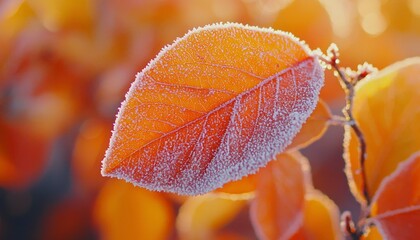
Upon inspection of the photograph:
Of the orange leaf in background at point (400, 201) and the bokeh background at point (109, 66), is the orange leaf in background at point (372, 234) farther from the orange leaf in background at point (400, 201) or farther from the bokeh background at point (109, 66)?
the bokeh background at point (109, 66)

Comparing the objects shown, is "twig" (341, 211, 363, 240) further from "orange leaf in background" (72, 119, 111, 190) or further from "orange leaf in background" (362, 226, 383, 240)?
"orange leaf in background" (72, 119, 111, 190)

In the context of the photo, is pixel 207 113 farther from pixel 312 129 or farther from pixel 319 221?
pixel 319 221

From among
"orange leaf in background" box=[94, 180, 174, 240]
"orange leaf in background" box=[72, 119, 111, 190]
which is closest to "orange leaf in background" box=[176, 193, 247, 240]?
"orange leaf in background" box=[94, 180, 174, 240]

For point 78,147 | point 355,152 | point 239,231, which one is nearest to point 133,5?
point 78,147

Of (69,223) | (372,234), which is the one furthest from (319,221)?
(69,223)

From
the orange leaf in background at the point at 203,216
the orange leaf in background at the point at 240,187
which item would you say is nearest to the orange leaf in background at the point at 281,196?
the orange leaf in background at the point at 240,187

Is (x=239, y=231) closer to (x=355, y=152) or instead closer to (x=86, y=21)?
(x=86, y=21)
